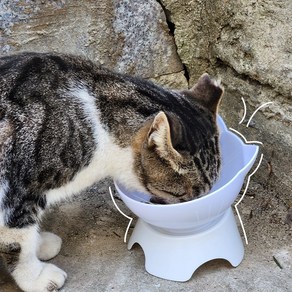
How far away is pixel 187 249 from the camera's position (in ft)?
8.07

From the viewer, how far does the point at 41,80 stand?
91.1 inches

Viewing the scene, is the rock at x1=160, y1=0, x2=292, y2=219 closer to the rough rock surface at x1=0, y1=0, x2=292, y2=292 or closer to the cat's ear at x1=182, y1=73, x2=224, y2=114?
the rough rock surface at x1=0, y1=0, x2=292, y2=292

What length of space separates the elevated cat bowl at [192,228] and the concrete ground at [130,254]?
0.19 ft

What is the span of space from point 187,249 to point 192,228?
10cm

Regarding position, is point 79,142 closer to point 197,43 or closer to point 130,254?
point 130,254

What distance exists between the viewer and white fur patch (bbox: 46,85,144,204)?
2326 mm

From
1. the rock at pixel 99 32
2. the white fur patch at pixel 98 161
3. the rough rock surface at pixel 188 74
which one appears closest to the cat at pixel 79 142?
the white fur patch at pixel 98 161

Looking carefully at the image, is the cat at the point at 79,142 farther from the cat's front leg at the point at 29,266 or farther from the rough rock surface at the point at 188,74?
the rough rock surface at the point at 188,74

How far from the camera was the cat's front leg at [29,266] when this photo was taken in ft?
7.62

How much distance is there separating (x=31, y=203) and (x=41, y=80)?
451 millimetres

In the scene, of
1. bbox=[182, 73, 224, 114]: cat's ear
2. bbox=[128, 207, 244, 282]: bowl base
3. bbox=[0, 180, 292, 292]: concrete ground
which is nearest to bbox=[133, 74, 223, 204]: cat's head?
bbox=[182, 73, 224, 114]: cat's ear

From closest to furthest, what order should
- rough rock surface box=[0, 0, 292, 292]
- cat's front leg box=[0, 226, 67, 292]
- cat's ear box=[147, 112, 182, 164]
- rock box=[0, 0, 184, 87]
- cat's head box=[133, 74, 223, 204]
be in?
cat's ear box=[147, 112, 182, 164] → cat's head box=[133, 74, 223, 204] → cat's front leg box=[0, 226, 67, 292] → rough rock surface box=[0, 0, 292, 292] → rock box=[0, 0, 184, 87]

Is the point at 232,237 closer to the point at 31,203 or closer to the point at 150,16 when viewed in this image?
the point at 31,203

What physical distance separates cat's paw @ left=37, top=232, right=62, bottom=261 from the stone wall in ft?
3.07
